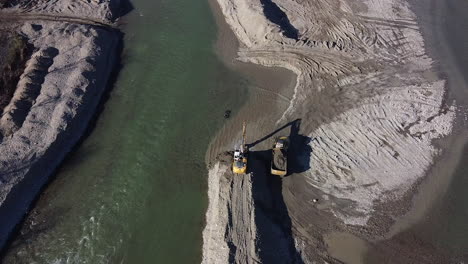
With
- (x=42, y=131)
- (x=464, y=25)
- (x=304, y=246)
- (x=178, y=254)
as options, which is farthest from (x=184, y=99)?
(x=464, y=25)

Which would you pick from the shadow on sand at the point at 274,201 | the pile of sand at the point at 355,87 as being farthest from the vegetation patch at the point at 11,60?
the shadow on sand at the point at 274,201

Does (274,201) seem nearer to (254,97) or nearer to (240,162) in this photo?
(240,162)

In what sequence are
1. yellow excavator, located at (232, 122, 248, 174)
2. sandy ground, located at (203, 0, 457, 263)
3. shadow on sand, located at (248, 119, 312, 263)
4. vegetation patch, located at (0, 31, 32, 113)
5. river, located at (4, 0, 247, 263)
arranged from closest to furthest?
shadow on sand, located at (248, 119, 312, 263) → river, located at (4, 0, 247, 263) → sandy ground, located at (203, 0, 457, 263) → yellow excavator, located at (232, 122, 248, 174) → vegetation patch, located at (0, 31, 32, 113)

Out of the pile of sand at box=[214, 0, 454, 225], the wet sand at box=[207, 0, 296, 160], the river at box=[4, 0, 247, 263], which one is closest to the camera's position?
the river at box=[4, 0, 247, 263]

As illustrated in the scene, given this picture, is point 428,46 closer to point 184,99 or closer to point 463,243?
point 463,243

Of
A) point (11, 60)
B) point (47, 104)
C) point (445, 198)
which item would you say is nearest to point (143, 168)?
point (47, 104)

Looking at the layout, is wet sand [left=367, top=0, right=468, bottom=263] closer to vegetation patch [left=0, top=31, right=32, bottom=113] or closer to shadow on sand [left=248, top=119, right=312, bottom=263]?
shadow on sand [left=248, top=119, right=312, bottom=263]

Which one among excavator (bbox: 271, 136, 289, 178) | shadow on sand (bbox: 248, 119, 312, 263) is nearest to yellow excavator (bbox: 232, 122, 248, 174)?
shadow on sand (bbox: 248, 119, 312, 263)
